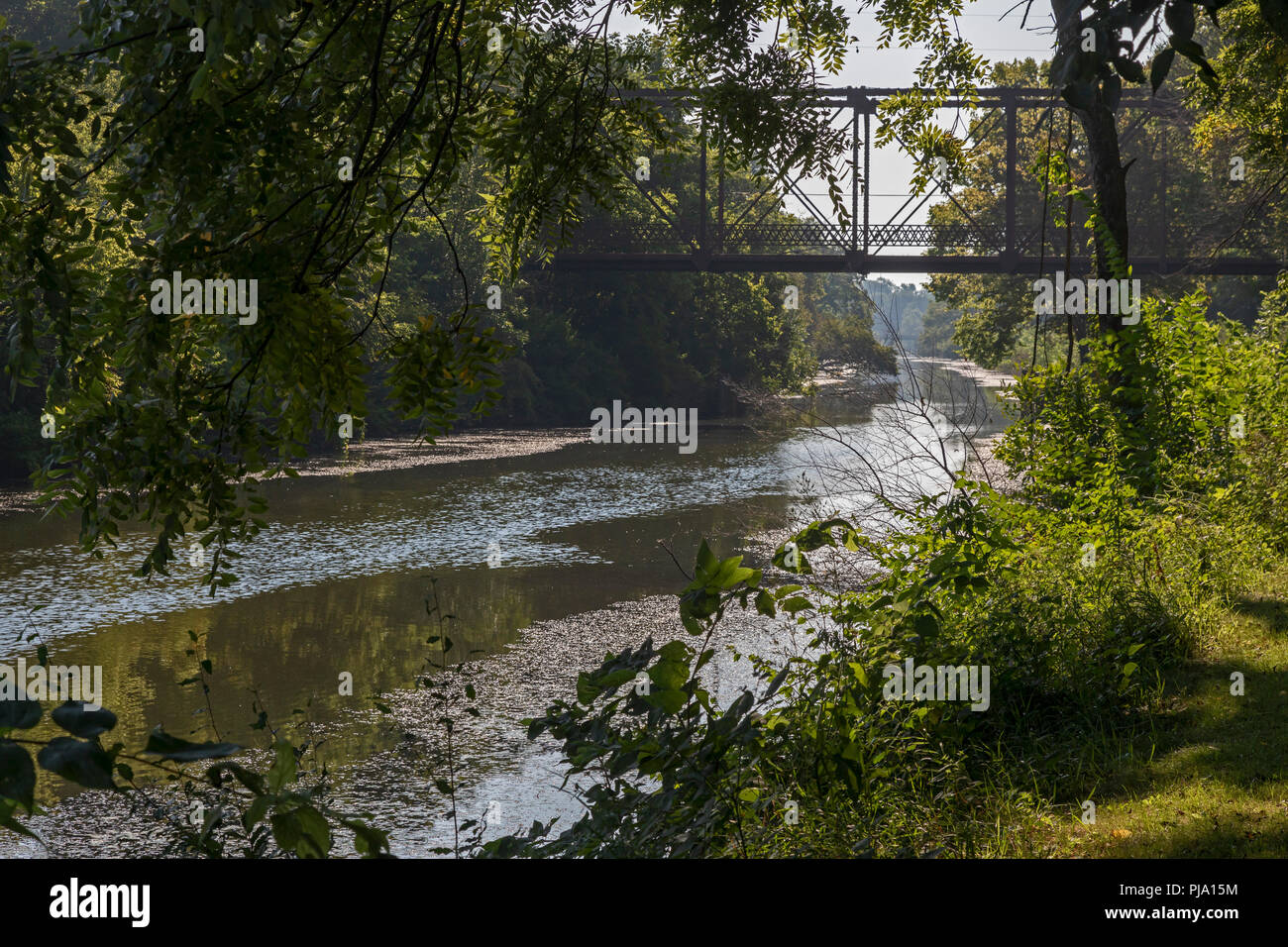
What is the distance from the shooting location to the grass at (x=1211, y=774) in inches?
151

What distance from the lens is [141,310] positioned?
321cm

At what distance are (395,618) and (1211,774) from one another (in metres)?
9.11

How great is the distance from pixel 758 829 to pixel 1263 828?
5.60ft

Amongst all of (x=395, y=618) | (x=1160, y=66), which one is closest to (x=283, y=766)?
(x=1160, y=66)

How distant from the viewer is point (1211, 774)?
448 centimetres

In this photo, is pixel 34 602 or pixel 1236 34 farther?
pixel 34 602

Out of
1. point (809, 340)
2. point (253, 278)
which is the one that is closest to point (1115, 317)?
point (253, 278)

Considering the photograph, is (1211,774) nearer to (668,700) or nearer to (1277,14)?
(668,700)

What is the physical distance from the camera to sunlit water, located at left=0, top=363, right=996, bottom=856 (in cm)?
733

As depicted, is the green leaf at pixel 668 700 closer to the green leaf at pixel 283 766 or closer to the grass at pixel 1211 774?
the green leaf at pixel 283 766

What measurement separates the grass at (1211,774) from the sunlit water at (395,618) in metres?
1.95

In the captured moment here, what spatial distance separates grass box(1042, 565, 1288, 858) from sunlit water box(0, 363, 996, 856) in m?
1.95

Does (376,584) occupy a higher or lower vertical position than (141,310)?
lower
